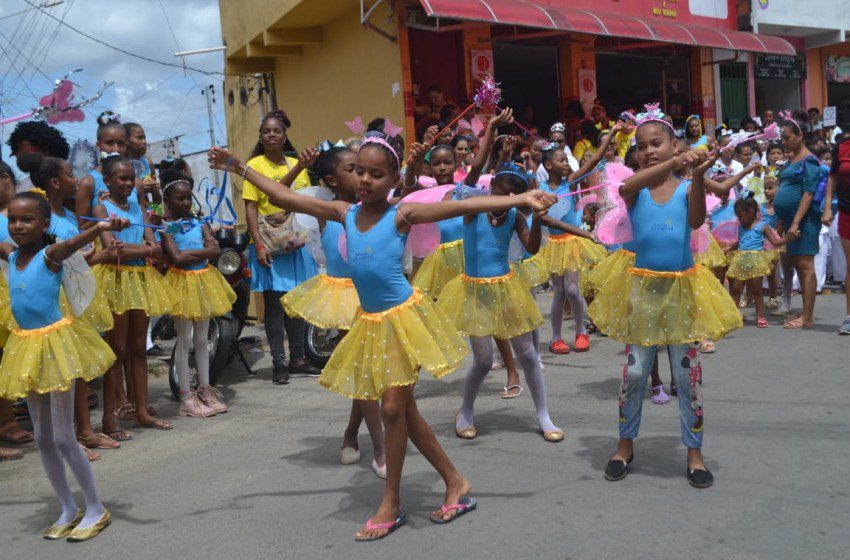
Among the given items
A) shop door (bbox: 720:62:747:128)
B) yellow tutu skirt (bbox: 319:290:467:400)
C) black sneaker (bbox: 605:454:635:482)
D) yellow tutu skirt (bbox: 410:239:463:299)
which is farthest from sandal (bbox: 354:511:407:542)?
shop door (bbox: 720:62:747:128)

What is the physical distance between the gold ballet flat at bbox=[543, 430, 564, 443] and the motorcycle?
3.45m

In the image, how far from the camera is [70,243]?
13.7ft

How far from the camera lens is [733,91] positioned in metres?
18.9

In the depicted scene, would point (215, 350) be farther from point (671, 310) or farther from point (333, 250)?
point (671, 310)

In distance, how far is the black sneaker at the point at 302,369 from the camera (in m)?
7.88

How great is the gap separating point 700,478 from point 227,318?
4.89 metres

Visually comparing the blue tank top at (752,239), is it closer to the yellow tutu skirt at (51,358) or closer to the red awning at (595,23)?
the red awning at (595,23)

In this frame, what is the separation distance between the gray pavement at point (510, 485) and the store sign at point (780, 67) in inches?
582

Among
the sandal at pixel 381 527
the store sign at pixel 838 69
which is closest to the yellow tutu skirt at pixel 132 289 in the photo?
the sandal at pixel 381 527

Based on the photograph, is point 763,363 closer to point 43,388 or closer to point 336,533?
point 336,533

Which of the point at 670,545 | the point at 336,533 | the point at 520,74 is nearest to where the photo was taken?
the point at 670,545

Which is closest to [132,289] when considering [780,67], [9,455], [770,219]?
[9,455]

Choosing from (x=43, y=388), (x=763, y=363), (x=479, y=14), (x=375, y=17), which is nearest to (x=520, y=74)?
(x=375, y=17)

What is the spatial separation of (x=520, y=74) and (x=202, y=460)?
15.1 meters
